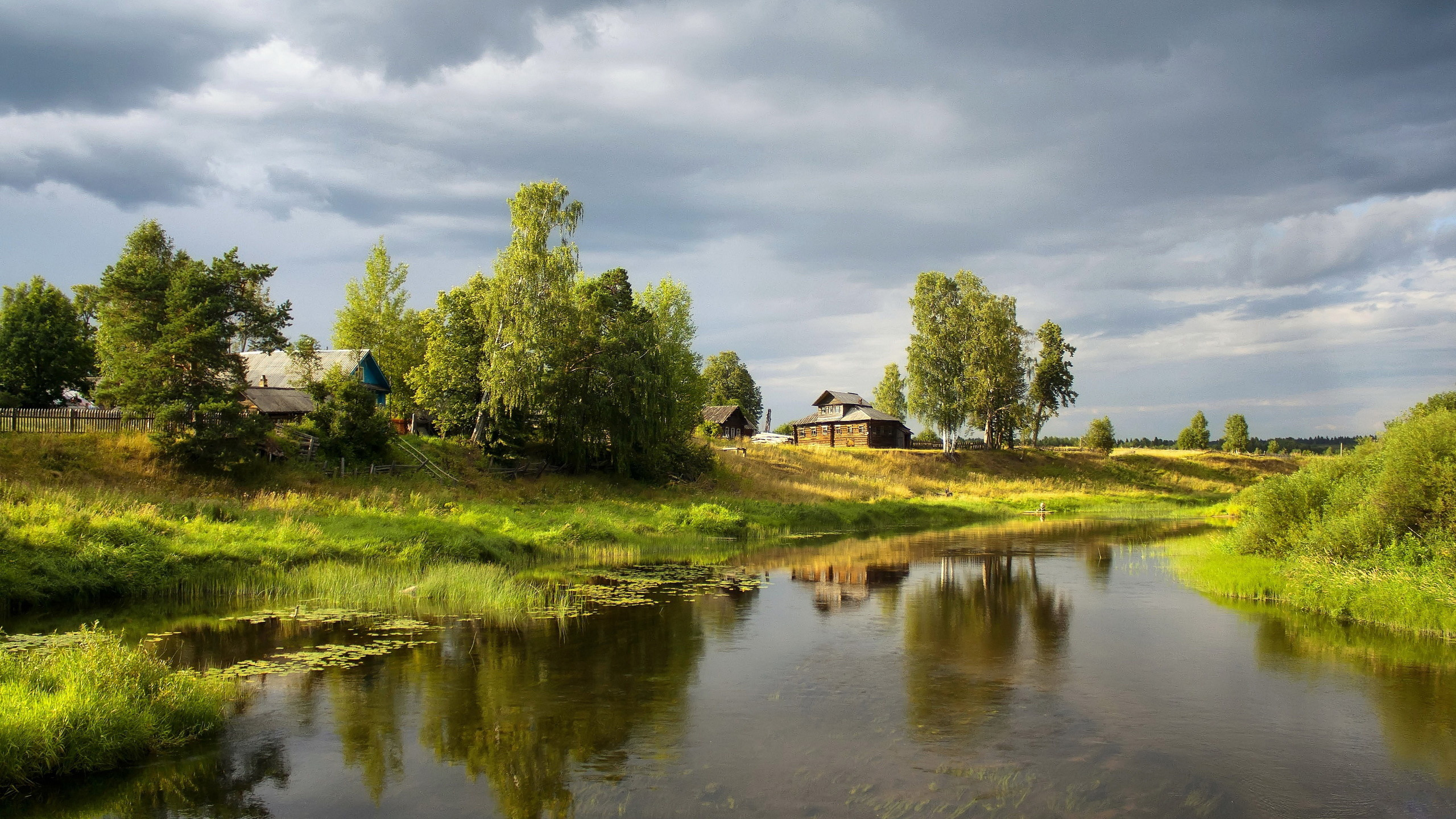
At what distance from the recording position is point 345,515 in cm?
2733

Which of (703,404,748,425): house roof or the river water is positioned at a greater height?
(703,404,748,425): house roof

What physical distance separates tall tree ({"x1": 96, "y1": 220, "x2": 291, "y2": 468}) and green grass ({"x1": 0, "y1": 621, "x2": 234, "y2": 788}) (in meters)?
21.4

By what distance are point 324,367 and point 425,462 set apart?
14.2 meters

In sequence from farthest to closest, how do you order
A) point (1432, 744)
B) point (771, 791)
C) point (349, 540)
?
point (349, 540) → point (1432, 744) → point (771, 791)

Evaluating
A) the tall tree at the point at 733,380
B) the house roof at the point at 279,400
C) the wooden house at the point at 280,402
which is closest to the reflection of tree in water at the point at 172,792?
the wooden house at the point at 280,402

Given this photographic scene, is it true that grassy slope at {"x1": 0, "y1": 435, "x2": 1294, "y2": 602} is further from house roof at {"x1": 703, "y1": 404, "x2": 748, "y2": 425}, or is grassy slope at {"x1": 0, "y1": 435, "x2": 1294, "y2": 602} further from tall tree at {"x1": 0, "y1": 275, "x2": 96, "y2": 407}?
house roof at {"x1": 703, "y1": 404, "x2": 748, "y2": 425}

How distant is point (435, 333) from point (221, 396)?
12983 mm

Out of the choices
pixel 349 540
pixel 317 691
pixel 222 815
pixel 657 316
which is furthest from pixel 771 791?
pixel 657 316

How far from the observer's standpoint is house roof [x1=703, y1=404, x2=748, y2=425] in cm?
8369

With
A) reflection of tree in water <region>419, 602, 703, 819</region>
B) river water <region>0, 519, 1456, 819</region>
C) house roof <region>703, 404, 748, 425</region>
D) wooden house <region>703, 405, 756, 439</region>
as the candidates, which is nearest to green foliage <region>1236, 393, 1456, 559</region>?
river water <region>0, 519, 1456, 819</region>

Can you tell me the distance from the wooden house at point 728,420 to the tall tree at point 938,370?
20545 mm

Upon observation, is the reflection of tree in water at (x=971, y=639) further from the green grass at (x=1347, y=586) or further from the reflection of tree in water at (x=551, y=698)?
the green grass at (x=1347, y=586)

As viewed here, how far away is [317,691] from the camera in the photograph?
13.4 m

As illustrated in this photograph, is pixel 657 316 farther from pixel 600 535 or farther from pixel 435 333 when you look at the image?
pixel 600 535
